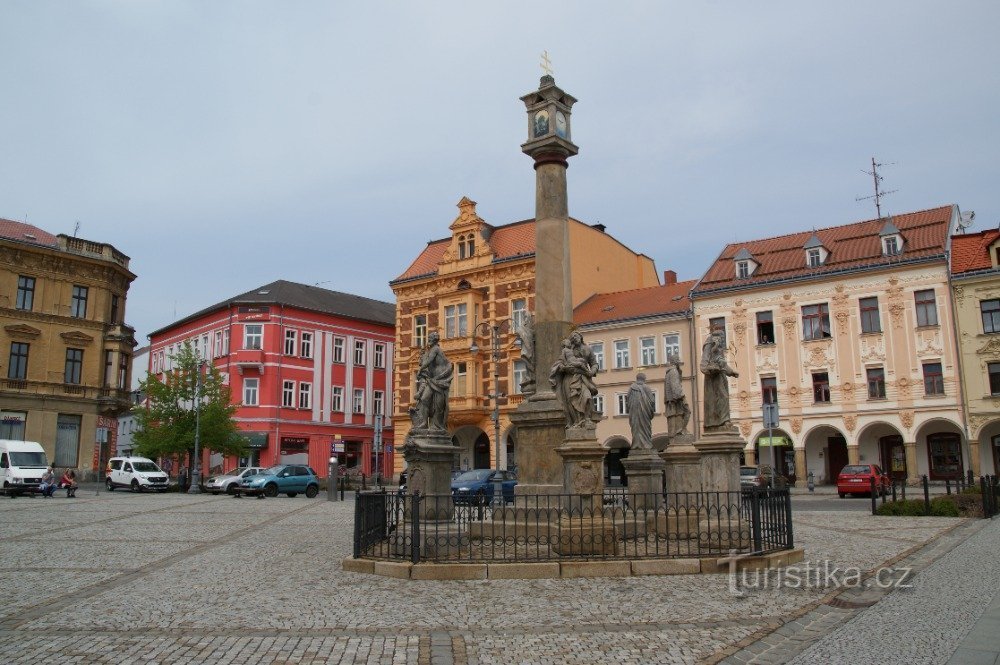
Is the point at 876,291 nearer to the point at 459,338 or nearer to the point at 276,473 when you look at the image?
the point at 459,338

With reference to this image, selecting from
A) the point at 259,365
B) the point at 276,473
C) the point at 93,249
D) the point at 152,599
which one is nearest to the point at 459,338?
the point at 259,365

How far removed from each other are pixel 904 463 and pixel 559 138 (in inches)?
1211

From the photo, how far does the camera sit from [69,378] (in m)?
45.8

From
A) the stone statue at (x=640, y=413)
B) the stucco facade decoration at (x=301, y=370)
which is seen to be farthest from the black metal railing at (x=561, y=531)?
the stucco facade decoration at (x=301, y=370)

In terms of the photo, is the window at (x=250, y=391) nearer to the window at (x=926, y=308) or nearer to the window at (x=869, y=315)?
the window at (x=869, y=315)

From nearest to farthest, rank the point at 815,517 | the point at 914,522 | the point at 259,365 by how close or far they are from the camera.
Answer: the point at 914,522
the point at 815,517
the point at 259,365

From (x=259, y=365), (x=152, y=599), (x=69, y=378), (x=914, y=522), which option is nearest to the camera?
(x=152, y=599)

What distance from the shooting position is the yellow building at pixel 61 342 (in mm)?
43469

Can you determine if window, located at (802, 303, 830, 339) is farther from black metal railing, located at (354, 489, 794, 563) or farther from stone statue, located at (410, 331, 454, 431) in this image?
black metal railing, located at (354, 489, 794, 563)

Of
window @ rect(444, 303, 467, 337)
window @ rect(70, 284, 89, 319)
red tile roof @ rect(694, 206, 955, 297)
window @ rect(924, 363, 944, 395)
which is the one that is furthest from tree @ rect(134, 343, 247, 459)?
window @ rect(924, 363, 944, 395)

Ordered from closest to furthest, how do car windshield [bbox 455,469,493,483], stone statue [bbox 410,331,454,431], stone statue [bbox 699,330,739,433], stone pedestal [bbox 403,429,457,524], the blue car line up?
stone statue [bbox 699,330,739,433] < stone pedestal [bbox 403,429,457,524] < stone statue [bbox 410,331,454,431] < the blue car < car windshield [bbox 455,469,493,483]

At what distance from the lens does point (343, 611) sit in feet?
27.3

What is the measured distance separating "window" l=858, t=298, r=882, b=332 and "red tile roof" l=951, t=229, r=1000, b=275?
11.6 feet

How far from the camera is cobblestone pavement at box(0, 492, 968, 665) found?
6719 millimetres
